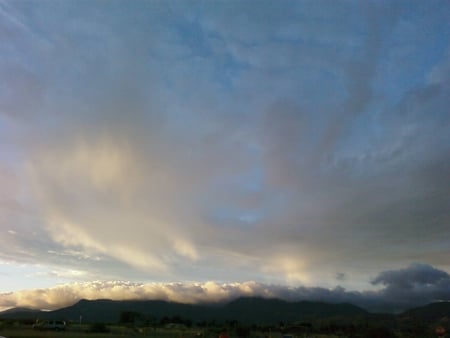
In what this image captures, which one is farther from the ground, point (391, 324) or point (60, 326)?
point (391, 324)

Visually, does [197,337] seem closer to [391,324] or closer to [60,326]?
[60,326]

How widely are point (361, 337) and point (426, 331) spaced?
3520cm

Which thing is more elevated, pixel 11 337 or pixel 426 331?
pixel 426 331

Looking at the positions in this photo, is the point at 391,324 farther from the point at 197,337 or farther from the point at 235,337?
the point at 197,337

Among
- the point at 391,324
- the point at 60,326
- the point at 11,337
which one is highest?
the point at 391,324

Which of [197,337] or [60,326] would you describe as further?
[60,326]

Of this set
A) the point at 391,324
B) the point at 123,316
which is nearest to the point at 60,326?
the point at 123,316

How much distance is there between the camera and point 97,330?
10419 centimetres

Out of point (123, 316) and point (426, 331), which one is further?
point (123, 316)

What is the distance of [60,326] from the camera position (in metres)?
103

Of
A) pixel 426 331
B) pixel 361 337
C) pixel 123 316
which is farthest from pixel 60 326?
pixel 426 331

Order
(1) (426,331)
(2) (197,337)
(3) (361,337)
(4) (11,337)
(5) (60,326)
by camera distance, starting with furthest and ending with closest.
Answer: (1) (426,331), (3) (361,337), (5) (60,326), (2) (197,337), (4) (11,337)

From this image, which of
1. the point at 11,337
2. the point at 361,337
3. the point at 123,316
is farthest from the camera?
the point at 123,316

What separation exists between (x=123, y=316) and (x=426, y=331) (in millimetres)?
111178
